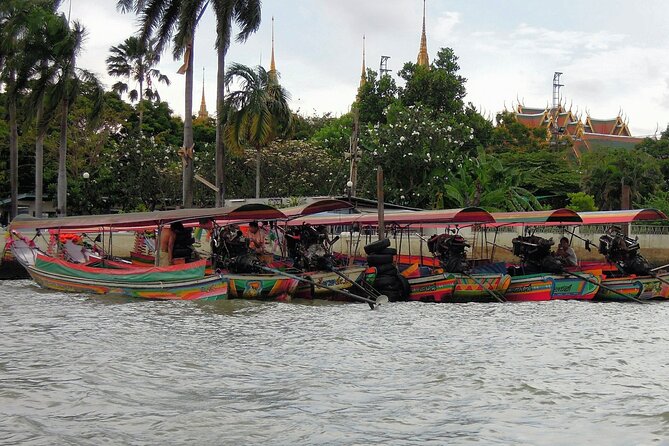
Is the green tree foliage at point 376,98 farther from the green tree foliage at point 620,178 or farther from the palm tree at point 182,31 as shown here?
the palm tree at point 182,31

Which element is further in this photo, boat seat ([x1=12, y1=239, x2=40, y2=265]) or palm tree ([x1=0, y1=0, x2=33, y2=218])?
palm tree ([x1=0, y1=0, x2=33, y2=218])

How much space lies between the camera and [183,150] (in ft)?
76.2

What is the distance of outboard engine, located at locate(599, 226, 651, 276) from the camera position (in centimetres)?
1812

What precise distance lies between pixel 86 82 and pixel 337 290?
1734 cm

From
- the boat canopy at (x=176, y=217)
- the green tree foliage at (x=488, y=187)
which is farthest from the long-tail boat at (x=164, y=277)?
the green tree foliage at (x=488, y=187)

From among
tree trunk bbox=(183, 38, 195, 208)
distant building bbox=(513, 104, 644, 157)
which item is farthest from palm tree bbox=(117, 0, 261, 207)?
distant building bbox=(513, 104, 644, 157)

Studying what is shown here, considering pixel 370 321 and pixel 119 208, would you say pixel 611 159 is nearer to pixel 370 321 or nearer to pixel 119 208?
pixel 119 208

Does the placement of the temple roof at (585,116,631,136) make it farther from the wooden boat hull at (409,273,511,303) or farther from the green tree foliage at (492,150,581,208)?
the wooden boat hull at (409,273,511,303)

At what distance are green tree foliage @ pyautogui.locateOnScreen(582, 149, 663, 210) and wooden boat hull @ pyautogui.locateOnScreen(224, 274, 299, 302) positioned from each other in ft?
91.5

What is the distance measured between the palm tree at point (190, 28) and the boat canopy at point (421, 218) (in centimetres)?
426

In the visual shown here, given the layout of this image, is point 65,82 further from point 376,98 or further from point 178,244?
point 376,98

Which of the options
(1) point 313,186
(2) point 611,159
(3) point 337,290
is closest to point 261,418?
(3) point 337,290

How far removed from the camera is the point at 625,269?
723 inches

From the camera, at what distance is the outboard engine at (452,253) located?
1728 centimetres
